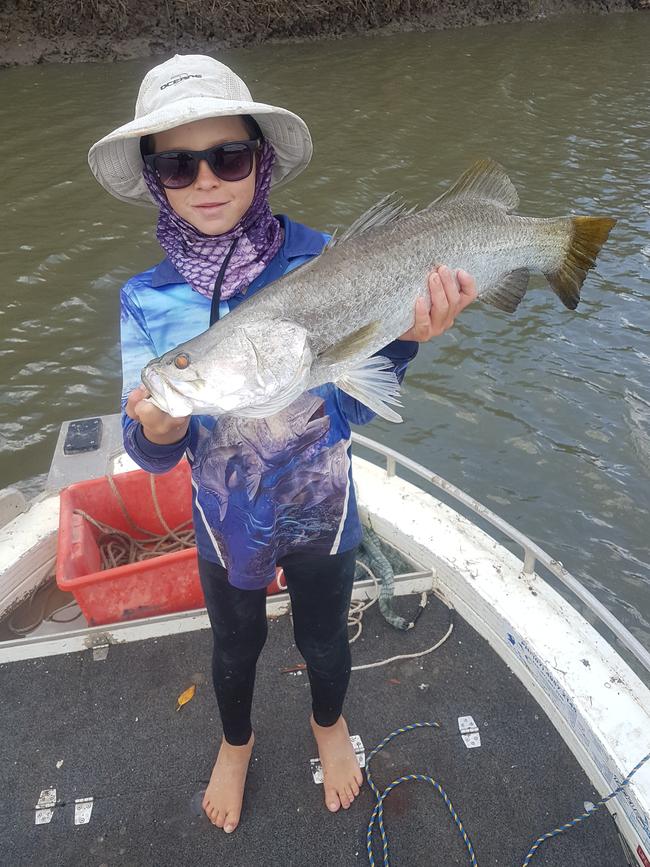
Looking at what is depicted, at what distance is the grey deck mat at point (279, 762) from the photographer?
9.22ft

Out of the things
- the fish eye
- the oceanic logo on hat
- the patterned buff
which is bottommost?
the fish eye

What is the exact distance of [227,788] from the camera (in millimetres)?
2885

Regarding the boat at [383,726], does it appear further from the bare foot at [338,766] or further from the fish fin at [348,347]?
the fish fin at [348,347]

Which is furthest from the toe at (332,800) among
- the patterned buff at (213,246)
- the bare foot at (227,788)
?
the patterned buff at (213,246)

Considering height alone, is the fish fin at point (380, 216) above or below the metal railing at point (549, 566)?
above

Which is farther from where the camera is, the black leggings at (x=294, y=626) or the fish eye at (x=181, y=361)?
the black leggings at (x=294, y=626)

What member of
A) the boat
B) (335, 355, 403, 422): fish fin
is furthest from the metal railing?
(335, 355, 403, 422): fish fin

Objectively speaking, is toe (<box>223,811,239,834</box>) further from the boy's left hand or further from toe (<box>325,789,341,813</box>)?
the boy's left hand

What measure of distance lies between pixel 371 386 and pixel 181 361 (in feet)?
2.12

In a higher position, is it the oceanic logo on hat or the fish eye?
the oceanic logo on hat

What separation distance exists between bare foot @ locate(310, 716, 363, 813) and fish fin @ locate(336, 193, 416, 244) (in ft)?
7.12

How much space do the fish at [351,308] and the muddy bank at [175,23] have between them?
22413mm

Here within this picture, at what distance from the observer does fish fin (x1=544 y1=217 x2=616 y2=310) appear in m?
Answer: 2.89

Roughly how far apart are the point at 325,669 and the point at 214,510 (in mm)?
919
